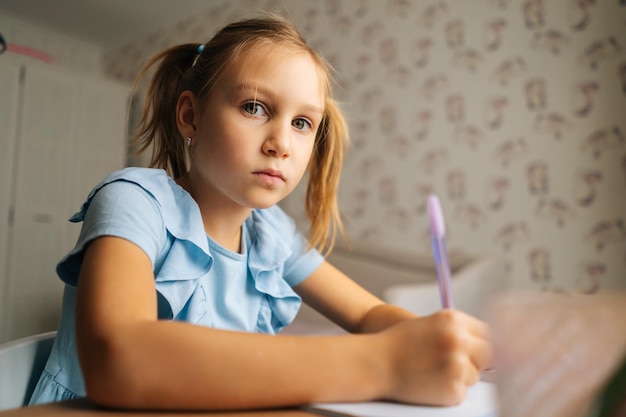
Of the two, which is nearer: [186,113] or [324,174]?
[186,113]

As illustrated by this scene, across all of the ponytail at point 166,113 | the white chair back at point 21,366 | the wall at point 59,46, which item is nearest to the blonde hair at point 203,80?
the ponytail at point 166,113

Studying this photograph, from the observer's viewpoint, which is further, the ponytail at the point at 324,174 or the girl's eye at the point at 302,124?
the ponytail at the point at 324,174

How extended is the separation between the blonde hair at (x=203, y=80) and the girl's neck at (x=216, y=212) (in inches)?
2.2

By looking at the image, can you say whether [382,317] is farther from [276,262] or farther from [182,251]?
[182,251]

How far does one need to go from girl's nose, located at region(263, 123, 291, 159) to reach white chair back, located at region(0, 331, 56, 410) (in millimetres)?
279

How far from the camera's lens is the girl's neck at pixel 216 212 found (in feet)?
1.82

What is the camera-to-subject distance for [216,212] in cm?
56

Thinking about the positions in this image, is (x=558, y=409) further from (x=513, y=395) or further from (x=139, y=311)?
(x=139, y=311)

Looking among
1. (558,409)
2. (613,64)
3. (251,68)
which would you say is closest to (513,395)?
(558,409)

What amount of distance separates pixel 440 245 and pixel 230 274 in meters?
0.28

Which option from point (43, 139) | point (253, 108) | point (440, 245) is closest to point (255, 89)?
point (253, 108)

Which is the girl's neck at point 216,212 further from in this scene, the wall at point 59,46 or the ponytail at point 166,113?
the wall at point 59,46

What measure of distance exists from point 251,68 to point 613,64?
5.89 feet

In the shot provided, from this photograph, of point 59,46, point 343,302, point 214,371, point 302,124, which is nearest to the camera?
point 214,371
